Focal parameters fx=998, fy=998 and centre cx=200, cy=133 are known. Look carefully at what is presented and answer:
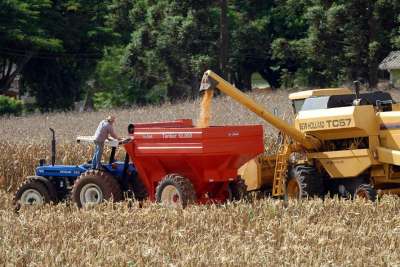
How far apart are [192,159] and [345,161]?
234 cm

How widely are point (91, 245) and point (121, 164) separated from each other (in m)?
4.98

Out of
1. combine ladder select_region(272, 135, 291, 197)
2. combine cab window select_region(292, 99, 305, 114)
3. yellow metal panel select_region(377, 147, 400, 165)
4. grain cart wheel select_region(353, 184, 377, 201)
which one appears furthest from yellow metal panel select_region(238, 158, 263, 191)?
yellow metal panel select_region(377, 147, 400, 165)

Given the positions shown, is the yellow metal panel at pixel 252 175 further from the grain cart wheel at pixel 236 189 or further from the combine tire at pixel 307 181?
the grain cart wheel at pixel 236 189

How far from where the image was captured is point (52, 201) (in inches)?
609

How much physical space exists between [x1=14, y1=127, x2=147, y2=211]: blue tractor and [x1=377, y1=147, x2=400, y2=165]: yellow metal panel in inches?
141

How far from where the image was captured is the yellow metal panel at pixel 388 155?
1430 cm

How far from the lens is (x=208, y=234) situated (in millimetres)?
11164

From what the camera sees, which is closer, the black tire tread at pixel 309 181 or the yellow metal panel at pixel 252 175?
the black tire tread at pixel 309 181

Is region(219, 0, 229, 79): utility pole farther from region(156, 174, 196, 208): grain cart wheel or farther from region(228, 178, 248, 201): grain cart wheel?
region(156, 174, 196, 208): grain cart wheel

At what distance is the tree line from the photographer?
4138cm

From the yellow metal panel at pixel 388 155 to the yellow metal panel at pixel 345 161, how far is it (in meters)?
0.14

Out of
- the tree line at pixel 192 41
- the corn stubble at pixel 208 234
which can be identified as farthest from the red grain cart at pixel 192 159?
the tree line at pixel 192 41

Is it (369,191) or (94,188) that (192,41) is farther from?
(369,191)

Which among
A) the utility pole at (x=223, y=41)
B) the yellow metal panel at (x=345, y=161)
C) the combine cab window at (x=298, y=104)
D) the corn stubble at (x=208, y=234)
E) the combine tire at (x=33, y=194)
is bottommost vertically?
the corn stubble at (x=208, y=234)
